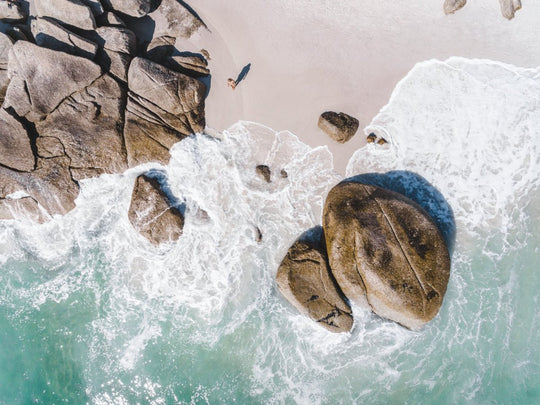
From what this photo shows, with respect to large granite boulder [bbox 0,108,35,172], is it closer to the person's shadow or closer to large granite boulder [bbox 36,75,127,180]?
large granite boulder [bbox 36,75,127,180]

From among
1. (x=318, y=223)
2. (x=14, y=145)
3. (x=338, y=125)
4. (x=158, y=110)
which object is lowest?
(x=14, y=145)

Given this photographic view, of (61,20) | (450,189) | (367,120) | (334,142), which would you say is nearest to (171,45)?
(61,20)

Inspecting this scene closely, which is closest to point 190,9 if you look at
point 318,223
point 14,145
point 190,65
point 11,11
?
point 190,65

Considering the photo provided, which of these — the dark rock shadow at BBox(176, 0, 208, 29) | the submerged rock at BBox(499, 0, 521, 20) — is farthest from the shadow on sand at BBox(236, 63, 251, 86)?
the submerged rock at BBox(499, 0, 521, 20)

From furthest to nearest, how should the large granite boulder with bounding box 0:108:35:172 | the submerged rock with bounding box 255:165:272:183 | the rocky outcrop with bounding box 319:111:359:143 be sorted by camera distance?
1. the submerged rock with bounding box 255:165:272:183
2. the rocky outcrop with bounding box 319:111:359:143
3. the large granite boulder with bounding box 0:108:35:172

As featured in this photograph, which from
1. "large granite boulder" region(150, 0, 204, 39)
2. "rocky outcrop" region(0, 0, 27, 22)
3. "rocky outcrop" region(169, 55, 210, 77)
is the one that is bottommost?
"rocky outcrop" region(0, 0, 27, 22)

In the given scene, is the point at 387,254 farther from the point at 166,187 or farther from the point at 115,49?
the point at 115,49
